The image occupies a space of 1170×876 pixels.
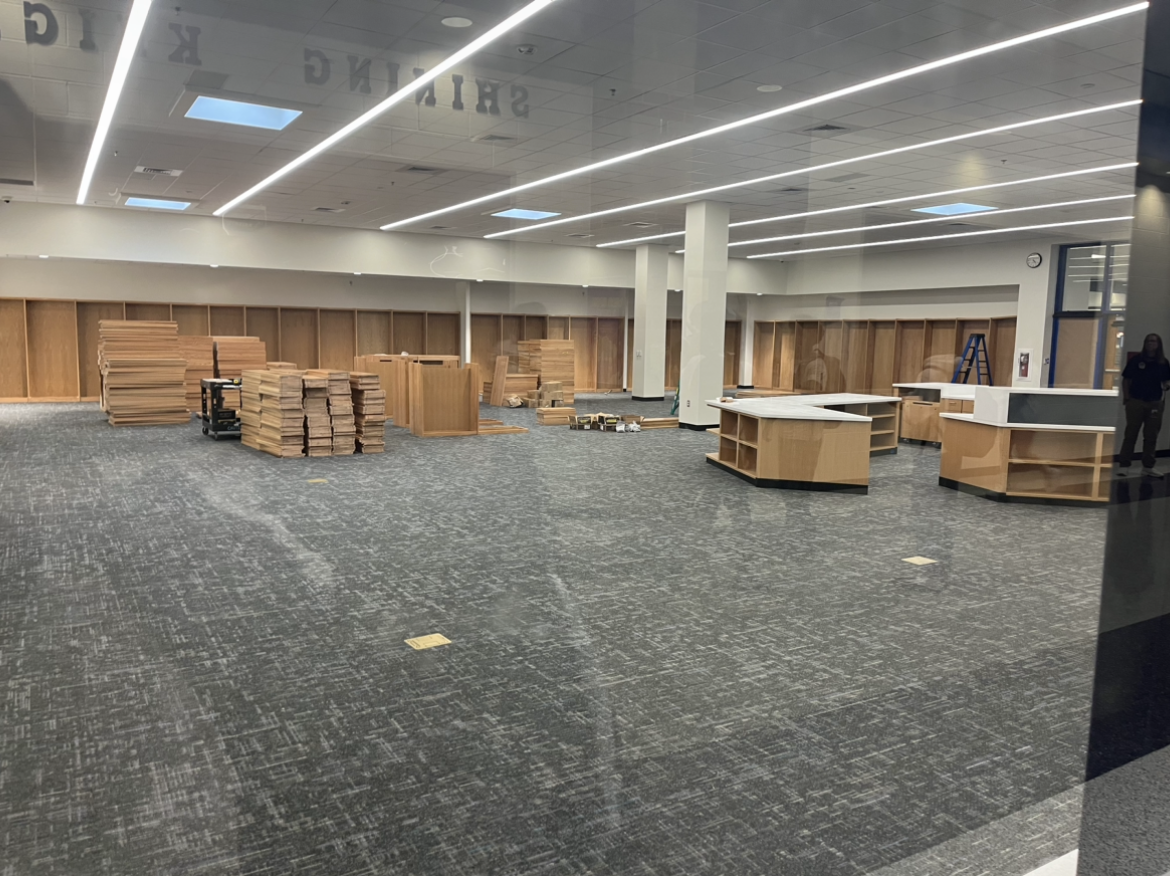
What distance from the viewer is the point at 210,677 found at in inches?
133

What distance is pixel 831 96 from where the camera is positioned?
7246mm

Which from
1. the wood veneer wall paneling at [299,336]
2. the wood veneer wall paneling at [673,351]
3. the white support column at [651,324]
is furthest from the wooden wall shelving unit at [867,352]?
the wood veneer wall paneling at [299,336]

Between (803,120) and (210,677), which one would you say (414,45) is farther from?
(803,120)

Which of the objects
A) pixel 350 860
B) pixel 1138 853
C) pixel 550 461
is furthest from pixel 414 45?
pixel 550 461

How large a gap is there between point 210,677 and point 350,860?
4.93 feet

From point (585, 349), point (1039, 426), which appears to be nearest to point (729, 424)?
point (1039, 426)

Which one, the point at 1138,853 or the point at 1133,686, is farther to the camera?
the point at 1133,686

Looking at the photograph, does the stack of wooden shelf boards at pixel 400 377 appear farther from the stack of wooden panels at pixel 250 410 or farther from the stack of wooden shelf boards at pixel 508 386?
the stack of wooden shelf boards at pixel 508 386

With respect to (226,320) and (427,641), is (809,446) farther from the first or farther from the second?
(226,320)

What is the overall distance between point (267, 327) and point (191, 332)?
59.3 inches

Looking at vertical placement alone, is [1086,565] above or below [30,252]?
below

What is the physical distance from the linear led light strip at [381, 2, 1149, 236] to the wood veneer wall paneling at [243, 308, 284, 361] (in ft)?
26.0

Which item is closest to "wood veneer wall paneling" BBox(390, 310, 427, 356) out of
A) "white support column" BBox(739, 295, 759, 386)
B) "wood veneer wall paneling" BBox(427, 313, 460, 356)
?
"wood veneer wall paneling" BBox(427, 313, 460, 356)

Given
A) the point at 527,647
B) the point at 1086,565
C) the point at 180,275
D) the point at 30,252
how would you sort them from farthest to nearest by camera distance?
the point at 180,275 → the point at 30,252 → the point at 1086,565 → the point at 527,647
